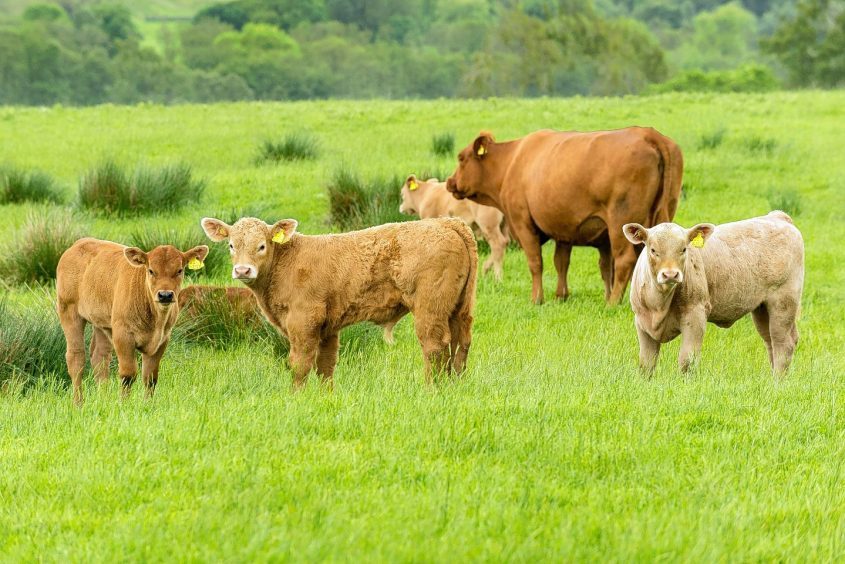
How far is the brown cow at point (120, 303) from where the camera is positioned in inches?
329

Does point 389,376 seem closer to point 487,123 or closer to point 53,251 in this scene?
point 53,251

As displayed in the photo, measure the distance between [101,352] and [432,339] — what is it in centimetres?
290

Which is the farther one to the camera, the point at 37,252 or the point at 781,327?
the point at 37,252

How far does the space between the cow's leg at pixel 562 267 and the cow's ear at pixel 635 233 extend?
3.87m

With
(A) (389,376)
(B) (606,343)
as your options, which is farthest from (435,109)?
(A) (389,376)

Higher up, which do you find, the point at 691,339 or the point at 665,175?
the point at 665,175

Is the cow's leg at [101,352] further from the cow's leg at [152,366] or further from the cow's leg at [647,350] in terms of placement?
the cow's leg at [647,350]

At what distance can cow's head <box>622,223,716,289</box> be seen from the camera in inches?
330

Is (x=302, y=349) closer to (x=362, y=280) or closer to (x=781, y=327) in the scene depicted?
(x=362, y=280)

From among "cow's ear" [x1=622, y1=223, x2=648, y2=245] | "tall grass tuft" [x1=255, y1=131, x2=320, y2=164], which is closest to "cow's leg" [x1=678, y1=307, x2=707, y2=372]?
"cow's ear" [x1=622, y1=223, x2=648, y2=245]

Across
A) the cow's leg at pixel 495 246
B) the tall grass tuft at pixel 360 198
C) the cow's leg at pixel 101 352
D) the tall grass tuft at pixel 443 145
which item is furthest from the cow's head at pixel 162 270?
the tall grass tuft at pixel 443 145

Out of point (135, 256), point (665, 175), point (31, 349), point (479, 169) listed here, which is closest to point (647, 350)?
point (665, 175)

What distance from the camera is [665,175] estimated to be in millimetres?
12094

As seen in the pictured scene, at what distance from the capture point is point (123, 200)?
17359 millimetres
